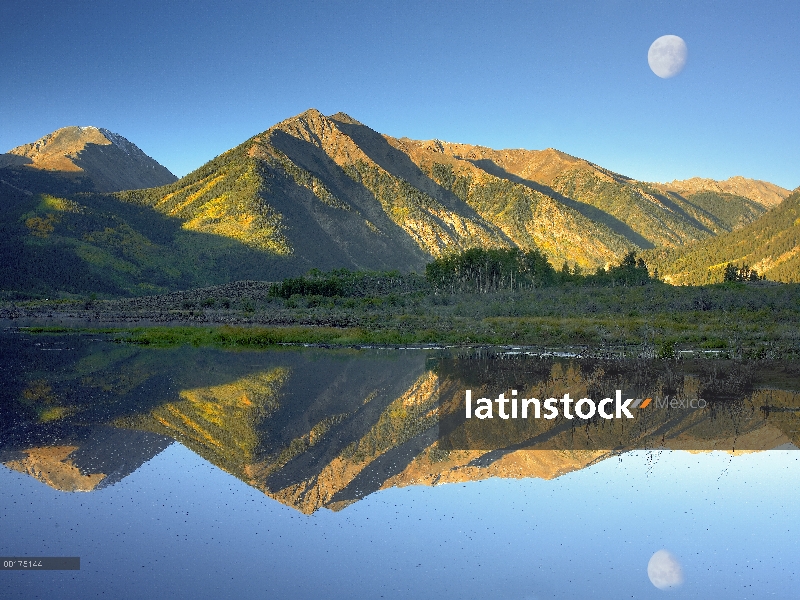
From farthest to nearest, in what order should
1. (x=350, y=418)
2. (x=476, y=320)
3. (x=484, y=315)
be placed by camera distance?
(x=484, y=315) < (x=476, y=320) < (x=350, y=418)

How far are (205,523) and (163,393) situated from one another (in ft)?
55.3

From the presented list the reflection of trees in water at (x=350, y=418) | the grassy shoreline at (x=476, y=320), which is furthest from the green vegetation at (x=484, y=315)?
the reflection of trees in water at (x=350, y=418)

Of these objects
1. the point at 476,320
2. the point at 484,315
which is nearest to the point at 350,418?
the point at 476,320

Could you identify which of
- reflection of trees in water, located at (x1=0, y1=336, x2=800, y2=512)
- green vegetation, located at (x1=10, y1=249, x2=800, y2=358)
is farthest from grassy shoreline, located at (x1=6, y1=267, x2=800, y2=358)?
reflection of trees in water, located at (x1=0, y1=336, x2=800, y2=512)

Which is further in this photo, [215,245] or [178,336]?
[215,245]

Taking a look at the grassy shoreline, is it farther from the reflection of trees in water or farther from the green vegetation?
the reflection of trees in water

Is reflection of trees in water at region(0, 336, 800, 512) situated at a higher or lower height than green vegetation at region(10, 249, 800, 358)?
lower

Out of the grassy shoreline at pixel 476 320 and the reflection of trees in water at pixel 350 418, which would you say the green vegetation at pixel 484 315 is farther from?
the reflection of trees in water at pixel 350 418

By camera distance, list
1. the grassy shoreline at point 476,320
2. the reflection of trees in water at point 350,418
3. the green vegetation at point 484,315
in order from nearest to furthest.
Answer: the reflection of trees in water at point 350,418 → the grassy shoreline at point 476,320 → the green vegetation at point 484,315

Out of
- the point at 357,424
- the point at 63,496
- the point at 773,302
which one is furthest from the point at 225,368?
the point at 773,302

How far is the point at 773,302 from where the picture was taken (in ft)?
245

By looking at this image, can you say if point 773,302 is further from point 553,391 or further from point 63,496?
point 63,496

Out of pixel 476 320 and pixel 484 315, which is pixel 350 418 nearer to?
pixel 476 320

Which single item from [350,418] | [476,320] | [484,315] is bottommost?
[350,418]
